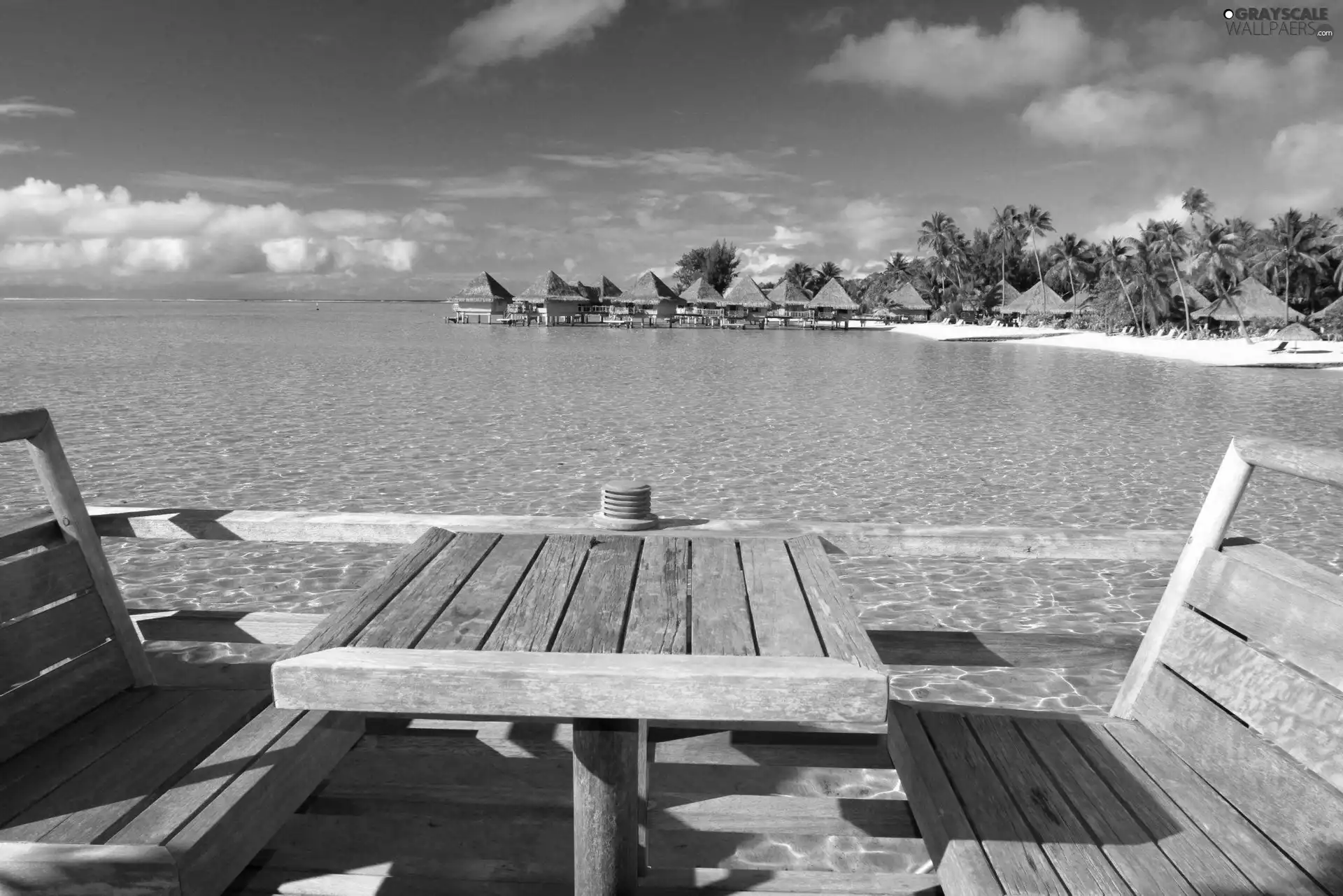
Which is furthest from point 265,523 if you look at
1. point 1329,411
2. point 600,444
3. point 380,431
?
point 1329,411

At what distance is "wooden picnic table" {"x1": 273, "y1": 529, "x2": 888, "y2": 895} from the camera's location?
135cm

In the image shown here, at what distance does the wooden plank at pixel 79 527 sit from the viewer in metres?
2.03

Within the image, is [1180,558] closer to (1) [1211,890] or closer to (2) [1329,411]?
(1) [1211,890]

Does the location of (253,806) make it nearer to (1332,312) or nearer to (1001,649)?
(1001,649)

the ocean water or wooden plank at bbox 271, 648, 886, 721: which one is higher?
wooden plank at bbox 271, 648, 886, 721

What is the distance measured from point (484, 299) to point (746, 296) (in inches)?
800

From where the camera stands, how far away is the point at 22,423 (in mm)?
1943

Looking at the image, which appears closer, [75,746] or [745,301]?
[75,746]

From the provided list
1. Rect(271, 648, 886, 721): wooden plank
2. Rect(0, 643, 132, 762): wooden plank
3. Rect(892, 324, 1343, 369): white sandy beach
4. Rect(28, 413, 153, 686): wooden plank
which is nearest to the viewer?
Rect(271, 648, 886, 721): wooden plank

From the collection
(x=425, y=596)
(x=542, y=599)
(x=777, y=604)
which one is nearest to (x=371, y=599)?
(x=425, y=596)

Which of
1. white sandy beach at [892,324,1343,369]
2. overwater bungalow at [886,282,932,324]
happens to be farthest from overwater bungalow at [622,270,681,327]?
white sandy beach at [892,324,1343,369]

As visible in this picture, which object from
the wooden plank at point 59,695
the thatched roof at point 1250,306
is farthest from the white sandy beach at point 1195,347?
the wooden plank at point 59,695

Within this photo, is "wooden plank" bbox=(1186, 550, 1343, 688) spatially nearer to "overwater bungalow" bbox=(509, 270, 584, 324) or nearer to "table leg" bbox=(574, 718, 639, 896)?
"table leg" bbox=(574, 718, 639, 896)

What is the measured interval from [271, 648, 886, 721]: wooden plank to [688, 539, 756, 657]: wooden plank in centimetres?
9
